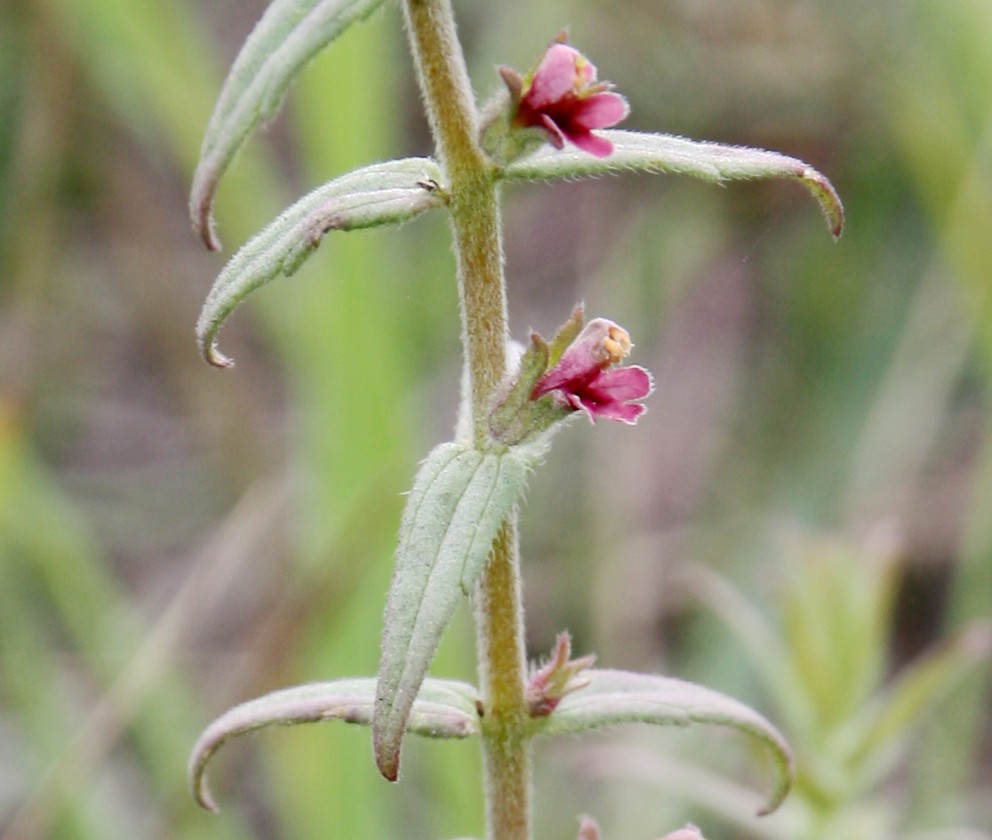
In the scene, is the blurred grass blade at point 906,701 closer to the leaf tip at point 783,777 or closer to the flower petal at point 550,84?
the leaf tip at point 783,777

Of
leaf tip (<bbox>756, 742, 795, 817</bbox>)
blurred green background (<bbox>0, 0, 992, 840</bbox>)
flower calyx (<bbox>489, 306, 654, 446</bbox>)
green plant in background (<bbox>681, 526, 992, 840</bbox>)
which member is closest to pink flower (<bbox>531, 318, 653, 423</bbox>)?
flower calyx (<bbox>489, 306, 654, 446</bbox>)

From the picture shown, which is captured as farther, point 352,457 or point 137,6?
point 137,6

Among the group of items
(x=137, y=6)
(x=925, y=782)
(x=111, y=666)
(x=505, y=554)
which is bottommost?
(x=925, y=782)

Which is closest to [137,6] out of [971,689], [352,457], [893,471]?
[352,457]

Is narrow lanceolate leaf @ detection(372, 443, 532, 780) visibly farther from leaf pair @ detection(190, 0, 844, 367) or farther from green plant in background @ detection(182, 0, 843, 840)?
leaf pair @ detection(190, 0, 844, 367)

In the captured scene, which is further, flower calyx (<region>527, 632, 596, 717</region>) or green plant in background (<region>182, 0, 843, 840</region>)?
flower calyx (<region>527, 632, 596, 717</region>)

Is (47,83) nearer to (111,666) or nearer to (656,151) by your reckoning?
(111,666)

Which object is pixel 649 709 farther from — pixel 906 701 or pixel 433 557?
pixel 906 701
